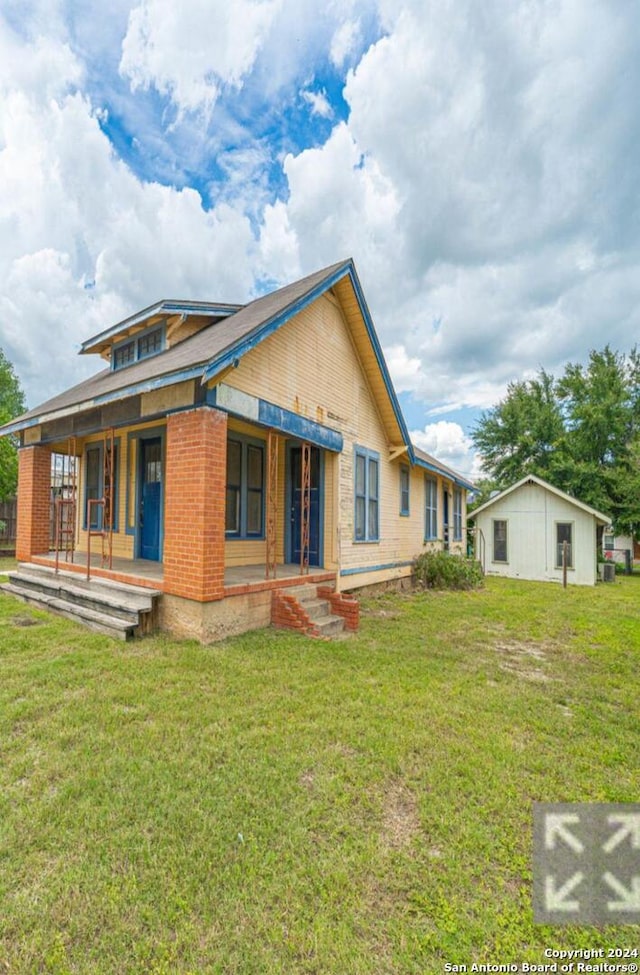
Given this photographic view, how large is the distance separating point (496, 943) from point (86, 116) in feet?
48.1

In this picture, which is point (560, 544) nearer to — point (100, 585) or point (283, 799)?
point (100, 585)

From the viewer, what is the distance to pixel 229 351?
17.2 ft

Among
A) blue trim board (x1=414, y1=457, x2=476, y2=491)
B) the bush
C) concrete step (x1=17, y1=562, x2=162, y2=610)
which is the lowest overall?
the bush

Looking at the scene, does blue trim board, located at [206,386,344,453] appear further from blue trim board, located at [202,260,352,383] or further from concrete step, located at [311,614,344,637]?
concrete step, located at [311,614,344,637]

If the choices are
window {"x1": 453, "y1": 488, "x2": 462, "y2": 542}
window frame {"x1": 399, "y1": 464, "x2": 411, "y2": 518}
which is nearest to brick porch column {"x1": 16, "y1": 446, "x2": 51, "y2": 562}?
window frame {"x1": 399, "y1": 464, "x2": 411, "y2": 518}

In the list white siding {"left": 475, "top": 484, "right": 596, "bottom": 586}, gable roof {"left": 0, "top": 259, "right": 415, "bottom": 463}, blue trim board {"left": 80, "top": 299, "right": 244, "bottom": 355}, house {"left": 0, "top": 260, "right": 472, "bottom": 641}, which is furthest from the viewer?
white siding {"left": 475, "top": 484, "right": 596, "bottom": 586}

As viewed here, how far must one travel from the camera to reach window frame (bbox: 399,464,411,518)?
38.8ft

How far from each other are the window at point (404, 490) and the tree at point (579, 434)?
1494 centimetres

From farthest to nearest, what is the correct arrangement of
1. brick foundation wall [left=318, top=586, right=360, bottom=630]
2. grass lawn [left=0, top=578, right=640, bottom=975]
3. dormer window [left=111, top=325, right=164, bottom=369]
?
dormer window [left=111, top=325, right=164, bottom=369], brick foundation wall [left=318, top=586, right=360, bottom=630], grass lawn [left=0, top=578, right=640, bottom=975]

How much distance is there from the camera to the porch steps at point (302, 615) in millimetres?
6293

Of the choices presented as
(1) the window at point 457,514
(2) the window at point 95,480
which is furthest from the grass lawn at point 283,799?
(1) the window at point 457,514

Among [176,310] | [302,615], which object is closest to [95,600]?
[302,615]

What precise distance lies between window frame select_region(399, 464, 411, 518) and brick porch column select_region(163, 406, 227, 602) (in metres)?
7.18

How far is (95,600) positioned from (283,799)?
4639 mm
